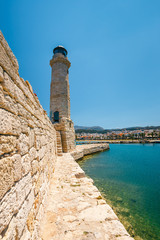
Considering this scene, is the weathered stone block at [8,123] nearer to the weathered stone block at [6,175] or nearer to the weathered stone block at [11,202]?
the weathered stone block at [6,175]

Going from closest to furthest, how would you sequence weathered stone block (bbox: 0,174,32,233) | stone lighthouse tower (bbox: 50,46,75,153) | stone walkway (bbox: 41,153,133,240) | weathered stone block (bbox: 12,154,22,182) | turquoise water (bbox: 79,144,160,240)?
weathered stone block (bbox: 0,174,32,233) → weathered stone block (bbox: 12,154,22,182) → stone walkway (bbox: 41,153,133,240) → turquoise water (bbox: 79,144,160,240) → stone lighthouse tower (bbox: 50,46,75,153)

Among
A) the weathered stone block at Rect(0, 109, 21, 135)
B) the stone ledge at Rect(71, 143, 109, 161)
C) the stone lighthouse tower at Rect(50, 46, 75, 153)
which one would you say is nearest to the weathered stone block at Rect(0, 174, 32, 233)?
the weathered stone block at Rect(0, 109, 21, 135)

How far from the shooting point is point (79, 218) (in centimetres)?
226

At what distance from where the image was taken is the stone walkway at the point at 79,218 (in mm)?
1867

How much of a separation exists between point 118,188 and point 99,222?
4.52m

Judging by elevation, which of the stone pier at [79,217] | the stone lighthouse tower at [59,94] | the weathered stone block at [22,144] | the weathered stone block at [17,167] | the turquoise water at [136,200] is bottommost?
the turquoise water at [136,200]

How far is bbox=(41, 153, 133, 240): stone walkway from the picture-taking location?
73.5 inches

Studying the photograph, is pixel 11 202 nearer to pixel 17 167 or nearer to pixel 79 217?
pixel 17 167

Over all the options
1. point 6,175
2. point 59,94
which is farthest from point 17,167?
point 59,94

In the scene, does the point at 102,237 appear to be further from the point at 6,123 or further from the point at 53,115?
the point at 53,115

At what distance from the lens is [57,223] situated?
214cm

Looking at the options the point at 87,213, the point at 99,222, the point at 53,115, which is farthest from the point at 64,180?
the point at 53,115

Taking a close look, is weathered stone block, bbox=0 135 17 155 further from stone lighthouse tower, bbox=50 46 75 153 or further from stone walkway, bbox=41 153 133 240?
stone lighthouse tower, bbox=50 46 75 153

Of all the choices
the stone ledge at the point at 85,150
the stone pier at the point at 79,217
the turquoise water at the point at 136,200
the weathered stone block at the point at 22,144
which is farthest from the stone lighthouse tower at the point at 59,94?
the weathered stone block at the point at 22,144
